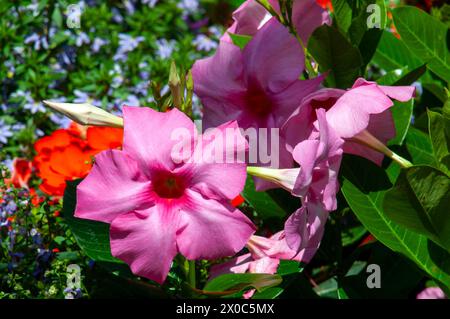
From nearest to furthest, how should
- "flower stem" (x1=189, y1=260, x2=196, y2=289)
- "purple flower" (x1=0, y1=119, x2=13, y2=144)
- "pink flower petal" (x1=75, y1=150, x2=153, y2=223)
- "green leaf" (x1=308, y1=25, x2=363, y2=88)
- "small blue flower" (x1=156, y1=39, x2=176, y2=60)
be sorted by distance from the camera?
1. "pink flower petal" (x1=75, y1=150, x2=153, y2=223)
2. "flower stem" (x1=189, y1=260, x2=196, y2=289)
3. "green leaf" (x1=308, y1=25, x2=363, y2=88)
4. "purple flower" (x1=0, y1=119, x2=13, y2=144)
5. "small blue flower" (x1=156, y1=39, x2=176, y2=60)

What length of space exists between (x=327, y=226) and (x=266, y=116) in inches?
11.1

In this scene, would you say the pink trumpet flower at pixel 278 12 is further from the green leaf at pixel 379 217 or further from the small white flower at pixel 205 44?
the small white flower at pixel 205 44

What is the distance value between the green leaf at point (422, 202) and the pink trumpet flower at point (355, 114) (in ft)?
0.31

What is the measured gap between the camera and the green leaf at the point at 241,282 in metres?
1.01

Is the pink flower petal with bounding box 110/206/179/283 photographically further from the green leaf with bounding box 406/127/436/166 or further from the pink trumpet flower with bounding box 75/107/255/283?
the green leaf with bounding box 406/127/436/166

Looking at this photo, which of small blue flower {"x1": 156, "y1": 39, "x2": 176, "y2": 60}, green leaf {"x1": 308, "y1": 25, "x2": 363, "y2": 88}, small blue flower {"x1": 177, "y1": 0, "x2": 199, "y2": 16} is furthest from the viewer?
small blue flower {"x1": 177, "y1": 0, "x2": 199, "y2": 16}

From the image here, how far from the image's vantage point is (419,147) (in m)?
1.36

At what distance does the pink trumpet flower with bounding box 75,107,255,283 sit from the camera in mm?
943

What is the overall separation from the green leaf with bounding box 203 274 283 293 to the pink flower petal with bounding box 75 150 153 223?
0.16 meters

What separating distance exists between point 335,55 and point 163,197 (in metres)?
0.39

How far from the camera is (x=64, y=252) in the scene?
1352 millimetres

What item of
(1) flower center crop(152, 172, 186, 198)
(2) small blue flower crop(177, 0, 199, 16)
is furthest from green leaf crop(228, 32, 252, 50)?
(2) small blue flower crop(177, 0, 199, 16)

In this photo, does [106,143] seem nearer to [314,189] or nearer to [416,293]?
[314,189]
